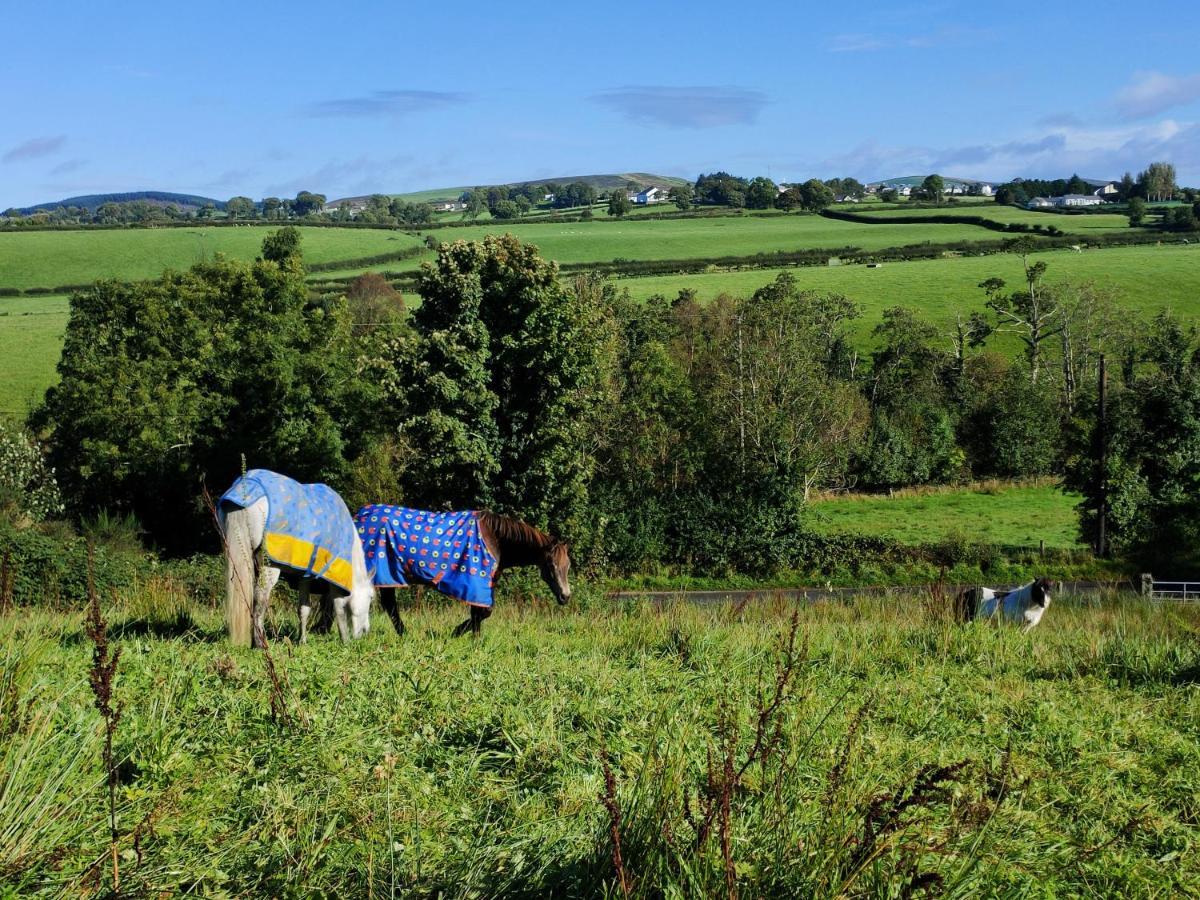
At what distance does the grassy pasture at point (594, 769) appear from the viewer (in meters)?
3.94

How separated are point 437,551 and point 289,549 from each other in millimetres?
2131

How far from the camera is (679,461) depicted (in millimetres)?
50438

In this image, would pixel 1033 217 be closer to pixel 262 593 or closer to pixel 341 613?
pixel 341 613

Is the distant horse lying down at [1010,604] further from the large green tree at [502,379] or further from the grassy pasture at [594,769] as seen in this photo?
the large green tree at [502,379]

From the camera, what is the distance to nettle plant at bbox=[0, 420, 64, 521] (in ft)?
131

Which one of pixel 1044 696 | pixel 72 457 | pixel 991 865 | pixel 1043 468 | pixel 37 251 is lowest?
pixel 1043 468

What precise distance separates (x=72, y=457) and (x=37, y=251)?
89.4 m

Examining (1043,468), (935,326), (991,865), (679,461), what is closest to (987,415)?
(1043,468)

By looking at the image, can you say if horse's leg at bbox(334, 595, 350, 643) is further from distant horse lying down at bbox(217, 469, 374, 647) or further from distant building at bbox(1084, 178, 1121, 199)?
distant building at bbox(1084, 178, 1121, 199)

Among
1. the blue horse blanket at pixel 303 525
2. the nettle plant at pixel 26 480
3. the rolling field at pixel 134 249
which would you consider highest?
the rolling field at pixel 134 249

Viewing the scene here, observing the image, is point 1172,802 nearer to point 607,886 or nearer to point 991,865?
point 991,865

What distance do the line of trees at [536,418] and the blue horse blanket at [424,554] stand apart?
19.4 meters

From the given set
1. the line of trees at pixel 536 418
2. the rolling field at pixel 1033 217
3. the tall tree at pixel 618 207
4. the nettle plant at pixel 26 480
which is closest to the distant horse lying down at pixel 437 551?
the line of trees at pixel 536 418

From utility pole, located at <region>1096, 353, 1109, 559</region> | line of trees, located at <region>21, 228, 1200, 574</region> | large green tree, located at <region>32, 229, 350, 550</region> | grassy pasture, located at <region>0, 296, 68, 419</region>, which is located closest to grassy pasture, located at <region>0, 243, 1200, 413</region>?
grassy pasture, located at <region>0, 296, 68, 419</region>
